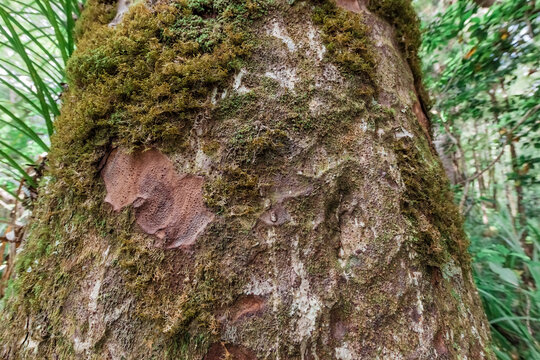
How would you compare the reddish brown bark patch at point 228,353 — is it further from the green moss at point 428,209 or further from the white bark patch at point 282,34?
the white bark patch at point 282,34

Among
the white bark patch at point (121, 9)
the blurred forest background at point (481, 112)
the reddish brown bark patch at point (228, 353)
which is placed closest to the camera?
the reddish brown bark patch at point (228, 353)

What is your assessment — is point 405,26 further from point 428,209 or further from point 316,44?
point 428,209

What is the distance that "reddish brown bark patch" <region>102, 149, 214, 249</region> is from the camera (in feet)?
2.68

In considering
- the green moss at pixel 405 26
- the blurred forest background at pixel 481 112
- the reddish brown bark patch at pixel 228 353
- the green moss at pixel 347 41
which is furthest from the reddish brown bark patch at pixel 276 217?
the blurred forest background at pixel 481 112

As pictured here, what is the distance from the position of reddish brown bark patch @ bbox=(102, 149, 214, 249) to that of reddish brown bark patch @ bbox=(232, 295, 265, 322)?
0.72 feet

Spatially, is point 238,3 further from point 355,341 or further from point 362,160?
point 355,341

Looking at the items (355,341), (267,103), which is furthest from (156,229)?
(355,341)

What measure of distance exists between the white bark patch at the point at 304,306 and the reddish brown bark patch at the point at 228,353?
140 millimetres

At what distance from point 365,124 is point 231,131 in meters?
0.44

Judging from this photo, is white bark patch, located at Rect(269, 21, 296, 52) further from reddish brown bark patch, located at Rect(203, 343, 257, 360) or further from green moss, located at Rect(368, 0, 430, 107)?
reddish brown bark patch, located at Rect(203, 343, 257, 360)

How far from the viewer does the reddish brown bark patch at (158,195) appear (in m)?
0.82

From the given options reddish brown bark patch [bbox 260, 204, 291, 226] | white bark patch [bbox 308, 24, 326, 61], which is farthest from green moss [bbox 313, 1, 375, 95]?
reddish brown bark patch [bbox 260, 204, 291, 226]

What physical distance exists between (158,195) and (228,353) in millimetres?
488

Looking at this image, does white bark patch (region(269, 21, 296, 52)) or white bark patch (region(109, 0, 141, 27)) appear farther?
white bark patch (region(109, 0, 141, 27))
